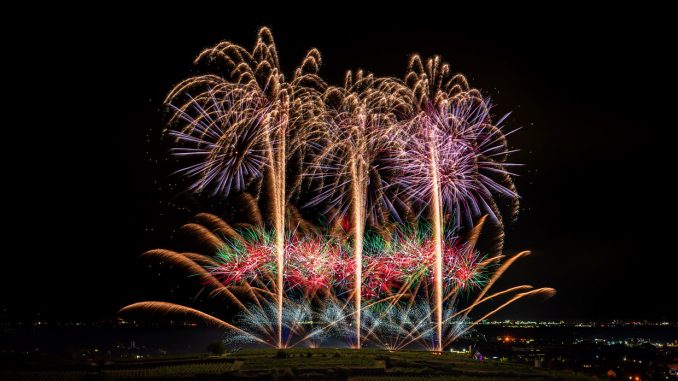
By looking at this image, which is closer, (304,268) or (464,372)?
→ (464,372)

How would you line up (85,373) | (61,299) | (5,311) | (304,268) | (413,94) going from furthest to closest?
(5,311)
(61,299)
(304,268)
(413,94)
(85,373)

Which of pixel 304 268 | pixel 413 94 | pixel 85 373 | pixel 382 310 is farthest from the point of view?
pixel 382 310

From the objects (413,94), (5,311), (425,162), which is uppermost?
(413,94)

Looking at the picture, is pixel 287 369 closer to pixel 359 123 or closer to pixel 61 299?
pixel 359 123

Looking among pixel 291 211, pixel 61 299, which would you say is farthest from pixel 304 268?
pixel 61 299

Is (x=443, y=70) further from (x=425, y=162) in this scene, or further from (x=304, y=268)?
(x=304, y=268)

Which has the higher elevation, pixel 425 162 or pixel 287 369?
pixel 425 162
